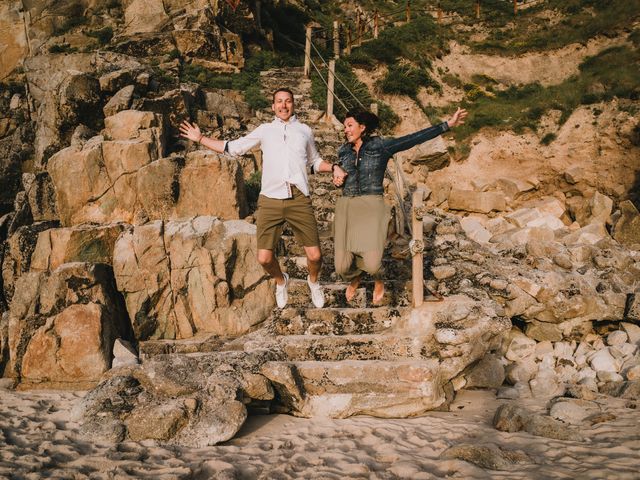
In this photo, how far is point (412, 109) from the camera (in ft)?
53.1

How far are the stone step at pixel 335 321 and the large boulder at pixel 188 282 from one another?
1044mm

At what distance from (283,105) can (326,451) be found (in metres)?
3.40

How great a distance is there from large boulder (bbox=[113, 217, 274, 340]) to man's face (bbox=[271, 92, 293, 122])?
7.82 ft

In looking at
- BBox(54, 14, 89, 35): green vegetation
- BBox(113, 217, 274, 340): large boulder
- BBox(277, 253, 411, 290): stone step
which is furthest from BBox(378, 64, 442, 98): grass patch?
BBox(113, 217, 274, 340): large boulder

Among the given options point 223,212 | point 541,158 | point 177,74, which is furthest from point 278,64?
point 223,212

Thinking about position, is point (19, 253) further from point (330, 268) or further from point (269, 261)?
point (330, 268)

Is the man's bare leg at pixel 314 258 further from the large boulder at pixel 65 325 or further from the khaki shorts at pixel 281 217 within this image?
the large boulder at pixel 65 325

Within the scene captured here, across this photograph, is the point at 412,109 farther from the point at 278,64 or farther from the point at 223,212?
the point at 223,212

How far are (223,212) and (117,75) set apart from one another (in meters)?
4.92

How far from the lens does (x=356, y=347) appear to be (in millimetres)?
5012

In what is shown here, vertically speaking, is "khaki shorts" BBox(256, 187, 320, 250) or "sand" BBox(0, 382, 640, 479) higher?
"khaki shorts" BBox(256, 187, 320, 250)

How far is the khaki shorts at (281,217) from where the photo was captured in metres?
4.72

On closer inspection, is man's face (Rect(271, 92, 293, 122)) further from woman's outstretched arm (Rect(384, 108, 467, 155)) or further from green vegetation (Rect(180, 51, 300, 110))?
green vegetation (Rect(180, 51, 300, 110))

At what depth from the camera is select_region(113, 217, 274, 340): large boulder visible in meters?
6.33
